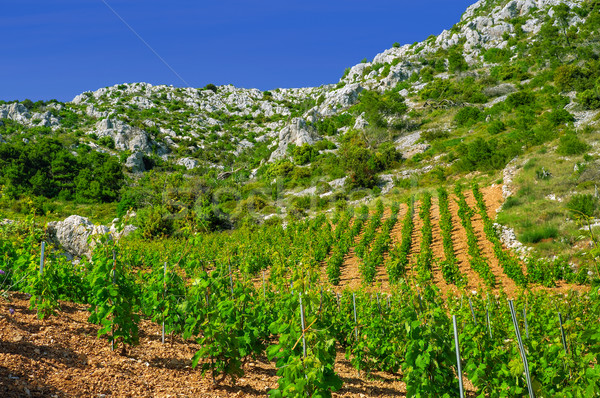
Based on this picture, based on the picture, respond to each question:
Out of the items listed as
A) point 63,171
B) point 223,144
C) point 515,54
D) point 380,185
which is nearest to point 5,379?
point 380,185

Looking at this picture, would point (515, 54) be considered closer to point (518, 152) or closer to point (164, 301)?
point (518, 152)

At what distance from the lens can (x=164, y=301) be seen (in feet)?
15.1

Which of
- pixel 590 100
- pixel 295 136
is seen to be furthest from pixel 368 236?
pixel 295 136

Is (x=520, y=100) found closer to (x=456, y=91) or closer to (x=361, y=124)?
(x=456, y=91)

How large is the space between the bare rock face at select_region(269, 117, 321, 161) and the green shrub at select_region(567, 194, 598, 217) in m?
29.4

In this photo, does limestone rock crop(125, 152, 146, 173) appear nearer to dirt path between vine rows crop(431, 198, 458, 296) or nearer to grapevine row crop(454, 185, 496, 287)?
dirt path between vine rows crop(431, 198, 458, 296)

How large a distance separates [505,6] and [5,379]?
7585cm

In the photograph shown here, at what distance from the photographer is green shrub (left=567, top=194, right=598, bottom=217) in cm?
1063

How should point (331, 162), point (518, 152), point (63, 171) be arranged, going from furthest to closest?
point (63, 171)
point (331, 162)
point (518, 152)

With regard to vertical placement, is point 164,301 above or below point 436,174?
below

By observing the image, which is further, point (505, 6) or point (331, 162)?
point (505, 6)

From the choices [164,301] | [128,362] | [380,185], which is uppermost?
[380,185]

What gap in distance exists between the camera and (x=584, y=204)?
35.3 ft

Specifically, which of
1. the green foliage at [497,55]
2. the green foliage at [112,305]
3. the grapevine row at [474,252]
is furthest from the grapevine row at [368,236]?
the green foliage at [497,55]
